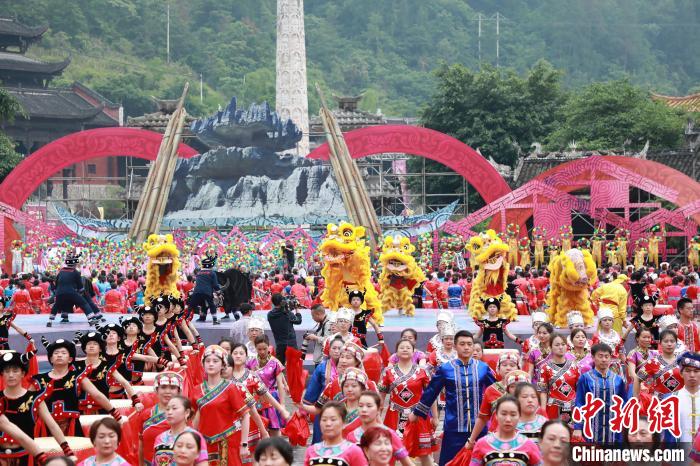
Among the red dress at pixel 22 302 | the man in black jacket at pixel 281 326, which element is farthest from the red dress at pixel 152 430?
the red dress at pixel 22 302

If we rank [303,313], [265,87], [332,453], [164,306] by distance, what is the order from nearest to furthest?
[332,453], [164,306], [303,313], [265,87]

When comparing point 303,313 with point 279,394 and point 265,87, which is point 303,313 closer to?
point 279,394

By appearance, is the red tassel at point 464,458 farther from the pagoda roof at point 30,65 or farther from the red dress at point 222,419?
the pagoda roof at point 30,65

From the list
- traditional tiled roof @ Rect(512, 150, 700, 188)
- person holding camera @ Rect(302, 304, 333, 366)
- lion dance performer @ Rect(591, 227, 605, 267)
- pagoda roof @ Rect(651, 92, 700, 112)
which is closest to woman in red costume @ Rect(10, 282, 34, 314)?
person holding camera @ Rect(302, 304, 333, 366)

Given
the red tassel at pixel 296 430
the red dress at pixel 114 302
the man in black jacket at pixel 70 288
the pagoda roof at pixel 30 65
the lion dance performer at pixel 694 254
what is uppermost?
the pagoda roof at pixel 30 65

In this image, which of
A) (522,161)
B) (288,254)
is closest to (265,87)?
(522,161)

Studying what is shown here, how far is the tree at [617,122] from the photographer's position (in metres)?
43.8

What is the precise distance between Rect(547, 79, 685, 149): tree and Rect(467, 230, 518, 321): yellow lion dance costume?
85.9 ft

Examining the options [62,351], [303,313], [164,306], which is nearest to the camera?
[62,351]

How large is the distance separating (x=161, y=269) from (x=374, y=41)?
64.0 m

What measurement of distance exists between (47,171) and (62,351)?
28462 mm

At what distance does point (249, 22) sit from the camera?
7894cm

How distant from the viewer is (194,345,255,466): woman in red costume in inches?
342

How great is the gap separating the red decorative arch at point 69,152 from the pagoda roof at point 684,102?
2231cm
